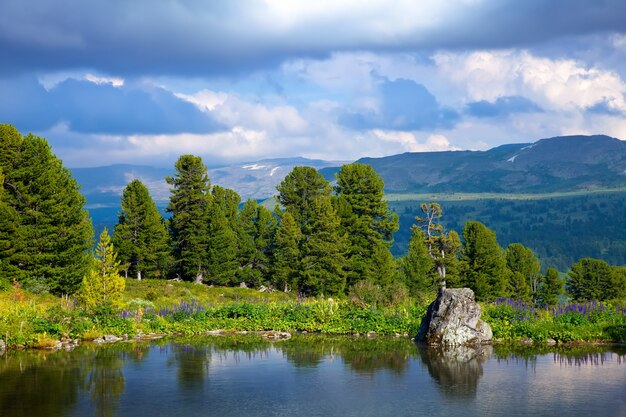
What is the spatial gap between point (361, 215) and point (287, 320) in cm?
3736

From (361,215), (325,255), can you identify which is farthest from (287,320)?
(361,215)

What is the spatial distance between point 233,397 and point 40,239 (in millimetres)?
36179

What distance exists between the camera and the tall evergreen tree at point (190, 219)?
278 ft

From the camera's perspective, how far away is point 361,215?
7444 centimetres

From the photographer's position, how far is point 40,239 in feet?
171

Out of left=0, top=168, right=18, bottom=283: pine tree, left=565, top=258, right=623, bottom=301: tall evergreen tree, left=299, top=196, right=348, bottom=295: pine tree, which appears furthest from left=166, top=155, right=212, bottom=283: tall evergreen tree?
left=565, top=258, right=623, bottom=301: tall evergreen tree

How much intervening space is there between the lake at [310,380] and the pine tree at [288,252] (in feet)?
131

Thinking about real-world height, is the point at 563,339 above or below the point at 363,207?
below

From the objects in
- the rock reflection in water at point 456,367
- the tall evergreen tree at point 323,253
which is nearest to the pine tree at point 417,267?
the tall evergreen tree at point 323,253

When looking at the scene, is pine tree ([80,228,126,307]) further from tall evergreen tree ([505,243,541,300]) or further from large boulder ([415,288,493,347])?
tall evergreen tree ([505,243,541,300])

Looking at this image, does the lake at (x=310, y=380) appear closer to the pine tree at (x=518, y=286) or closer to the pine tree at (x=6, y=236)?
the pine tree at (x=6, y=236)

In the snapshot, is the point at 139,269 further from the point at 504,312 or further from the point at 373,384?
the point at 373,384

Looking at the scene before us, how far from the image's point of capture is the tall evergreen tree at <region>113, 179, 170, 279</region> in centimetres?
7988

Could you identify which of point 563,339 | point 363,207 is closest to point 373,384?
point 563,339
